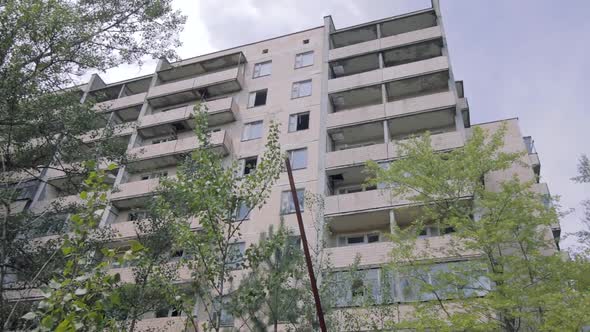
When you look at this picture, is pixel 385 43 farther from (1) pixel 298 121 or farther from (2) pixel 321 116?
(1) pixel 298 121

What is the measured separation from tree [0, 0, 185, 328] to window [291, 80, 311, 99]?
37.0 ft

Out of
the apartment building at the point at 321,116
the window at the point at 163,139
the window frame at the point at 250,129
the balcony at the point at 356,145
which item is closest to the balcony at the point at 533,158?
the apartment building at the point at 321,116

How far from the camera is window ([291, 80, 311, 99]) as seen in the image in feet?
86.7

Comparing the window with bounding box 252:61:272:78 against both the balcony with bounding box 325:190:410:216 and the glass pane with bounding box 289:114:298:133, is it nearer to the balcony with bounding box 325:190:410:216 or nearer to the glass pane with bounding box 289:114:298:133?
the glass pane with bounding box 289:114:298:133

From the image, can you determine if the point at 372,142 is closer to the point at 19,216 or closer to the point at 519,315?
the point at 519,315

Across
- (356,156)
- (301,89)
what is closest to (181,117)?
(301,89)

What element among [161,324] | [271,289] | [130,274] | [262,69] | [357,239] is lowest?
[271,289]

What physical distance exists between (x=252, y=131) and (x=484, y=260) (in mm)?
16399

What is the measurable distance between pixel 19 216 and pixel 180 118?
13.6m

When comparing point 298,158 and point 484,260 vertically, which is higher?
point 298,158

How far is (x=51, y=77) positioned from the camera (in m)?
14.4

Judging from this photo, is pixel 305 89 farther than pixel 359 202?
Yes

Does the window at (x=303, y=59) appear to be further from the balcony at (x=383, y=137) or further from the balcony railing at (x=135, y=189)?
the balcony railing at (x=135, y=189)

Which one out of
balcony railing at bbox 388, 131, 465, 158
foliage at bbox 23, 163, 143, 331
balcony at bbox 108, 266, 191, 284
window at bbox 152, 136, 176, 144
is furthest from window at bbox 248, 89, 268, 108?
foliage at bbox 23, 163, 143, 331
